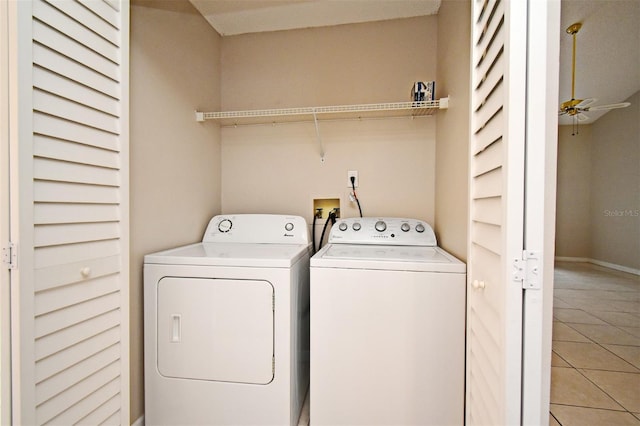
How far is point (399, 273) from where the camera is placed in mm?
1296

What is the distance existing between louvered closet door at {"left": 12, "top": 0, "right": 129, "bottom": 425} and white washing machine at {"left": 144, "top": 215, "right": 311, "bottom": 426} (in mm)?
221

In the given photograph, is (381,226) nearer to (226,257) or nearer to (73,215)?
(226,257)

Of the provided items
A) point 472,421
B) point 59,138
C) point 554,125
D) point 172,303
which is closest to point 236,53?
point 59,138

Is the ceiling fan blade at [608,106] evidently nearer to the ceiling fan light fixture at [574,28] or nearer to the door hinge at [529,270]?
the ceiling fan light fixture at [574,28]

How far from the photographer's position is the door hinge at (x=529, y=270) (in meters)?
0.72

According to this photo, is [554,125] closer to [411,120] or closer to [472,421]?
[472,421]

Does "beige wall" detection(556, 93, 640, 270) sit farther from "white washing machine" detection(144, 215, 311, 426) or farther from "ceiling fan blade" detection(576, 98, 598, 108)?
"white washing machine" detection(144, 215, 311, 426)

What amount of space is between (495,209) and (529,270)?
21 cm

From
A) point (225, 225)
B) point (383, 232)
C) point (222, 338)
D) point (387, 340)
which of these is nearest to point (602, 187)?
point (387, 340)

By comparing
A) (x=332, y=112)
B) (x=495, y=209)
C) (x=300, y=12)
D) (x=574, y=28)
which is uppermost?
(x=300, y=12)

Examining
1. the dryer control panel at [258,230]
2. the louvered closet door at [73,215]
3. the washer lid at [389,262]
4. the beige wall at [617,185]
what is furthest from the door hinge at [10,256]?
the beige wall at [617,185]

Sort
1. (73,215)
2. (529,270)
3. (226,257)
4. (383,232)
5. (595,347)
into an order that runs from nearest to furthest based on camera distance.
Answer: (529,270)
(73,215)
(595,347)
(226,257)
(383,232)

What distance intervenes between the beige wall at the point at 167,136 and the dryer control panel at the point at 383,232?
0.98 m

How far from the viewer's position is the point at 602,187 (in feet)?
2.68
